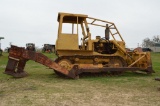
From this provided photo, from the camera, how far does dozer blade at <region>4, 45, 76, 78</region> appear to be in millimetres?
9820

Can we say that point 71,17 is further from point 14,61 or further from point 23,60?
point 14,61

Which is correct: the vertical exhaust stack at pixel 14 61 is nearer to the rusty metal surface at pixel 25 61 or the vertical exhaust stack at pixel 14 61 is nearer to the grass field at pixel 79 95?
the rusty metal surface at pixel 25 61

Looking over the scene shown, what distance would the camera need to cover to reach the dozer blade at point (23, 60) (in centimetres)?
982

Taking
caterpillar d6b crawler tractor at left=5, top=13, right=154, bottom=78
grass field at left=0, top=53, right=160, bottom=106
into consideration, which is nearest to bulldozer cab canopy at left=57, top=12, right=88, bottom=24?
caterpillar d6b crawler tractor at left=5, top=13, right=154, bottom=78

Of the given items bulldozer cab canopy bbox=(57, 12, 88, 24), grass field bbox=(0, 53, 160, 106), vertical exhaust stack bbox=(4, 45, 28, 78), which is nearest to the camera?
grass field bbox=(0, 53, 160, 106)

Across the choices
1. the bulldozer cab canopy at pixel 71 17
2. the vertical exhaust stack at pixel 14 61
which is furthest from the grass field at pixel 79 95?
the bulldozer cab canopy at pixel 71 17

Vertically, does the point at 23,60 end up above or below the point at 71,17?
below

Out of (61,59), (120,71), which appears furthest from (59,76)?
(120,71)

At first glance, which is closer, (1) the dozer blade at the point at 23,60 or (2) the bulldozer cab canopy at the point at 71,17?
(1) the dozer blade at the point at 23,60

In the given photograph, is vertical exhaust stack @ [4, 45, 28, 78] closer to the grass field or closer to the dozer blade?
the dozer blade

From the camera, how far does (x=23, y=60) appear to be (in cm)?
1006

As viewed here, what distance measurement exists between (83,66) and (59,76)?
1095 millimetres

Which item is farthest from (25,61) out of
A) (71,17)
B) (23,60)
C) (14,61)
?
(71,17)

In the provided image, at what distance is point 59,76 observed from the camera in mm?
11117
